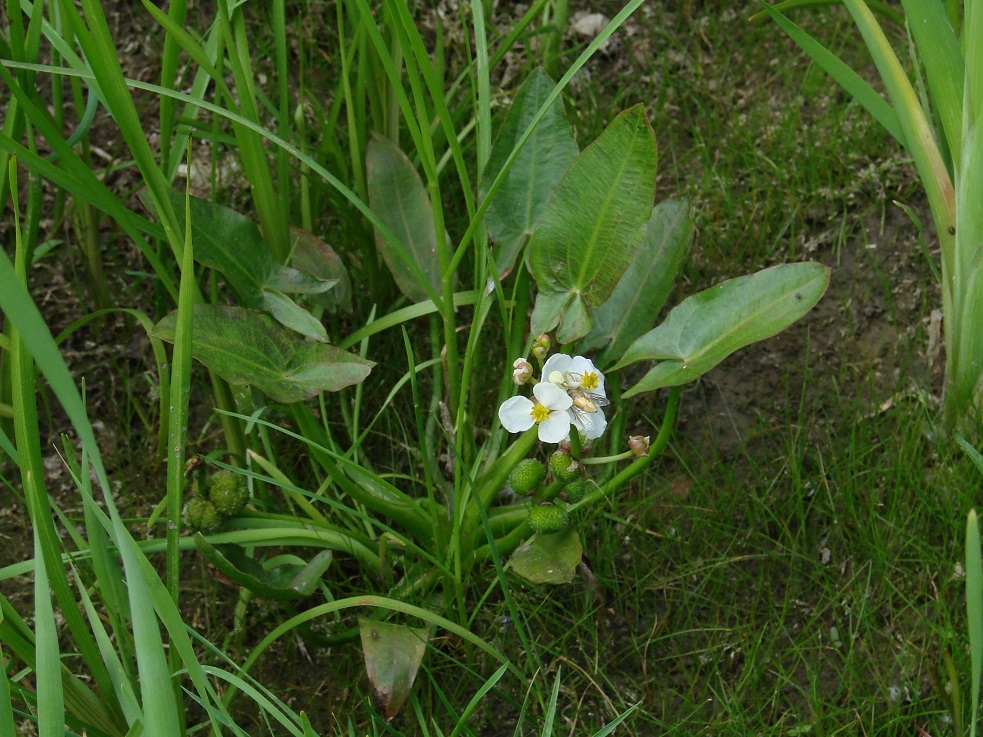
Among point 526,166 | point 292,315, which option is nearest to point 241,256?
point 292,315

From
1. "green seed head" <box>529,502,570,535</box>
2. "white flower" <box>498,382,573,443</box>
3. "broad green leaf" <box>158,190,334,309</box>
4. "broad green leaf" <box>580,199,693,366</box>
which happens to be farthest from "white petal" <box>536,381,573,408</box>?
"broad green leaf" <box>158,190,334,309</box>

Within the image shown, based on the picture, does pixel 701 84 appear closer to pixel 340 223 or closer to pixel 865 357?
pixel 865 357

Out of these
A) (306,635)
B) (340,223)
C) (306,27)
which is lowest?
(306,635)

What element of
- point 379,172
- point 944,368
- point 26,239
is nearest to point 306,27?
point 379,172

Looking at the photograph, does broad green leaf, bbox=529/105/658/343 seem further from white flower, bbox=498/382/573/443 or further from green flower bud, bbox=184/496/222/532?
green flower bud, bbox=184/496/222/532

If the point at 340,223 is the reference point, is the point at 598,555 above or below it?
below

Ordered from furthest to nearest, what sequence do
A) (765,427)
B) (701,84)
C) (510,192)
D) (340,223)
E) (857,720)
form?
(701,84) < (340,223) < (765,427) < (510,192) < (857,720)

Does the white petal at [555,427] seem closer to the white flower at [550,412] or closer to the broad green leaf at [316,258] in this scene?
the white flower at [550,412]
